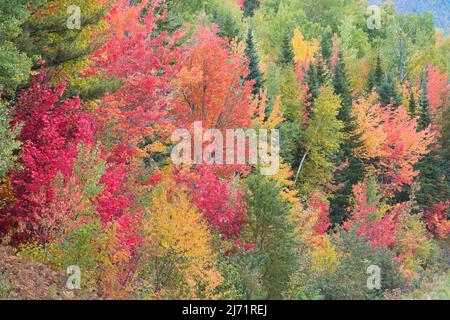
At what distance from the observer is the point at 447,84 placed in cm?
7919

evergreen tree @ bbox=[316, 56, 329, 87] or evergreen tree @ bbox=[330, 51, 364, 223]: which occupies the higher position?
evergreen tree @ bbox=[316, 56, 329, 87]

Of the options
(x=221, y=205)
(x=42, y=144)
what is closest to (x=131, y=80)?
(x=221, y=205)

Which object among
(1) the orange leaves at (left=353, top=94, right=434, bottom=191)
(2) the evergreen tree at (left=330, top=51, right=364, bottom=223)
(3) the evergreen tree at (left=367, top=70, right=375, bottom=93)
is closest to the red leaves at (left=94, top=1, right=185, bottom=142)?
(2) the evergreen tree at (left=330, top=51, right=364, bottom=223)

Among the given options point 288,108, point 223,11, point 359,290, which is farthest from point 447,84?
point 359,290

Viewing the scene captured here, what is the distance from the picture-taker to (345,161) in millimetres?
50188

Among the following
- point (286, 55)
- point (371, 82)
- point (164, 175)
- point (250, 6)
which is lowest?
point (164, 175)

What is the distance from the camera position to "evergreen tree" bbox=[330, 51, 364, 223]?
4797 centimetres

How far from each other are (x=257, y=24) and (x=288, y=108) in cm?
3458

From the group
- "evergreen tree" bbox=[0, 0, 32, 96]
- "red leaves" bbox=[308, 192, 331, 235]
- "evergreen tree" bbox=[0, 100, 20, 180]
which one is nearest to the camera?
"evergreen tree" bbox=[0, 100, 20, 180]

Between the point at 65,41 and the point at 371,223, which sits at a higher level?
the point at 65,41

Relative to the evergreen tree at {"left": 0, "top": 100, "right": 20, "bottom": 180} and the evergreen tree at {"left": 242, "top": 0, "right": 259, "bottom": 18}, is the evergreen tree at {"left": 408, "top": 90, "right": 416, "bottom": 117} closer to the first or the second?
the evergreen tree at {"left": 242, "top": 0, "right": 259, "bottom": 18}

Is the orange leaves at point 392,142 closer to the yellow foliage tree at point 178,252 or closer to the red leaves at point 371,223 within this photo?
the red leaves at point 371,223

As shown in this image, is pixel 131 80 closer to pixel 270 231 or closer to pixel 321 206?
pixel 270 231

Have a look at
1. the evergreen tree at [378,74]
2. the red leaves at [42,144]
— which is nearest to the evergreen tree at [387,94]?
the evergreen tree at [378,74]
